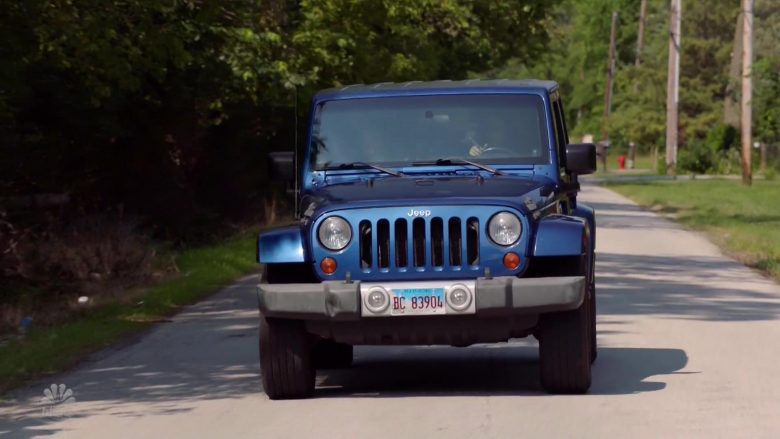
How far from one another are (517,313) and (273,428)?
1.62 metres

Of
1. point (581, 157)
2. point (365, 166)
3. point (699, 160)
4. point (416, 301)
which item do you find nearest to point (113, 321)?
point (365, 166)

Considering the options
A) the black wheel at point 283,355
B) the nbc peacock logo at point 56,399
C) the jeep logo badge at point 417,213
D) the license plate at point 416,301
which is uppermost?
the jeep logo badge at point 417,213

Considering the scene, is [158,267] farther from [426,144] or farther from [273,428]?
[273,428]

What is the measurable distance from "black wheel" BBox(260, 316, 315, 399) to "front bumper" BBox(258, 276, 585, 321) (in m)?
0.30

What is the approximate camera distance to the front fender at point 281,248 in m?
10.4

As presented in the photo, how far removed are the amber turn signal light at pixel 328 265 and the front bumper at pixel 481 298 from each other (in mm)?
161

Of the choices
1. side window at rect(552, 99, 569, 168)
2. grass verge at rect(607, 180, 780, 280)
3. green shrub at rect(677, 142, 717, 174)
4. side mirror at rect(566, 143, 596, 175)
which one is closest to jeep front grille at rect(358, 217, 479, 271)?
side mirror at rect(566, 143, 596, 175)

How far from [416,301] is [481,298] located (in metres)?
0.39

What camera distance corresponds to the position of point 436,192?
10.6 meters

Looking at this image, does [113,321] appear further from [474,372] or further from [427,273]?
[427,273]

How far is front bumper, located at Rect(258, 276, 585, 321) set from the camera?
10016 millimetres

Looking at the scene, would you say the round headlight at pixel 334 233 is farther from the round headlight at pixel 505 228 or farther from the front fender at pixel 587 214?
the front fender at pixel 587 214

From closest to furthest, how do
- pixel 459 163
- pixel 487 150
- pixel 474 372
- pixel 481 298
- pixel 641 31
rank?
pixel 481 298
pixel 459 163
pixel 487 150
pixel 474 372
pixel 641 31

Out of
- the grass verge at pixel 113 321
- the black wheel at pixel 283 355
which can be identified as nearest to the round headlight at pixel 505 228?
the black wheel at pixel 283 355
